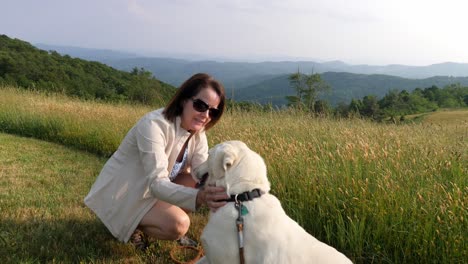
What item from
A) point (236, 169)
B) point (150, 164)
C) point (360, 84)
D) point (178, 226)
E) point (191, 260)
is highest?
point (236, 169)

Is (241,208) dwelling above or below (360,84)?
above

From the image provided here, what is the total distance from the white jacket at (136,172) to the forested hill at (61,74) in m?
20.8

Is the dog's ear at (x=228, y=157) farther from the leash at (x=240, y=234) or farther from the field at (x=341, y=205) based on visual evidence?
the field at (x=341, y=205)

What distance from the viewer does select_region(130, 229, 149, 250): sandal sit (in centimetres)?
356

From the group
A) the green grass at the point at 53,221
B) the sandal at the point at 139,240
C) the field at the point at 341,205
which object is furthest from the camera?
the sandal at the point at 139,240

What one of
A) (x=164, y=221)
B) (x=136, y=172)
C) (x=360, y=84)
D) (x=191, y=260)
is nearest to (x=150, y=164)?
(x=136, y=172)

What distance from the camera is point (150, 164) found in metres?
3.06

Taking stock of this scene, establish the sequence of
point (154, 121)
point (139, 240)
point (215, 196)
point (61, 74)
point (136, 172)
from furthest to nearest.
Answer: point (61, 74) → point (139, 240) → point (136, 172) → point (154, 121) → point (215, 196)

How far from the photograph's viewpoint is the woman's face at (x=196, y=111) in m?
3.32

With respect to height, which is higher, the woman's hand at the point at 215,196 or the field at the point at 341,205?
the woman's hand at the point at 215,196

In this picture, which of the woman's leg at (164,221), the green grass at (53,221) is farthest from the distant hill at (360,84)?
Result: the woman's leg at (164,221)

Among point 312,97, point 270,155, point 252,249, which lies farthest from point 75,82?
point 252,249

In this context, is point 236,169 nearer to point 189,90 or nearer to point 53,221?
point 189,90

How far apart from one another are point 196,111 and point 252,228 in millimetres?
1498
